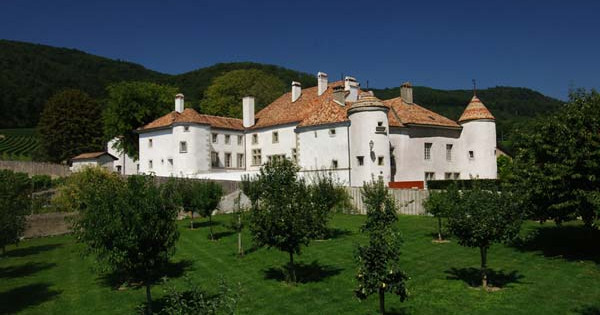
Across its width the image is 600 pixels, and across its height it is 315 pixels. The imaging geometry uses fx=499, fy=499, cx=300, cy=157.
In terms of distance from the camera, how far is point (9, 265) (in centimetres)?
2414

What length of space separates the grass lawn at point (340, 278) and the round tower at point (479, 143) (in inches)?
819

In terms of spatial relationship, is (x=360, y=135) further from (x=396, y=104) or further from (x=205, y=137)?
(x=205, y=137)

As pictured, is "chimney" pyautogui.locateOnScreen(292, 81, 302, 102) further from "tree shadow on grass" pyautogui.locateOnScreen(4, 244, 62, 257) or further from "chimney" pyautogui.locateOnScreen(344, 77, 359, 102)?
"tree shadow on grass" pyautogui.locateOnScreen(4, 244, 62, 257)

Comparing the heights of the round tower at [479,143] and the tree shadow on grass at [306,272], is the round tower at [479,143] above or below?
above

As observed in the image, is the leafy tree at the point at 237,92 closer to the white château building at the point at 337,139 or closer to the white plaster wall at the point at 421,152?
the white château building at the point at 337,139

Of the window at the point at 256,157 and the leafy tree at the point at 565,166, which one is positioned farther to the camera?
A: the window at the point at 256,157

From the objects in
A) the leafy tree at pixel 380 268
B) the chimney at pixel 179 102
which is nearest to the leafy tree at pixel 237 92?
the chimney at pixel 179 102

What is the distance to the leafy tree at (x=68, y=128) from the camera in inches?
2751

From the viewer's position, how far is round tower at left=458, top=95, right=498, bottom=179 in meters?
48.2

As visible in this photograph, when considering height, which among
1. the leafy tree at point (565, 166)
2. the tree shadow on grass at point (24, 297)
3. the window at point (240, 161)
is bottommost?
the tree shadow on grass at point (24, 297)

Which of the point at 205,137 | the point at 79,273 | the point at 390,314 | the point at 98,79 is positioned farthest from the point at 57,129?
the point at 98,79

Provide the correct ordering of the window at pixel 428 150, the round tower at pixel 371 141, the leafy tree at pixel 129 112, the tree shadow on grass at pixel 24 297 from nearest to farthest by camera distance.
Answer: the tree shadow on grass at pixel 24 297 < the round tower at pixel 371 141 < the window at pixel 428 150 < the leafy tree at pixel 129 112

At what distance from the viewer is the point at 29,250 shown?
2803 cm

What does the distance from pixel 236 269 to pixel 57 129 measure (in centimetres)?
5877
